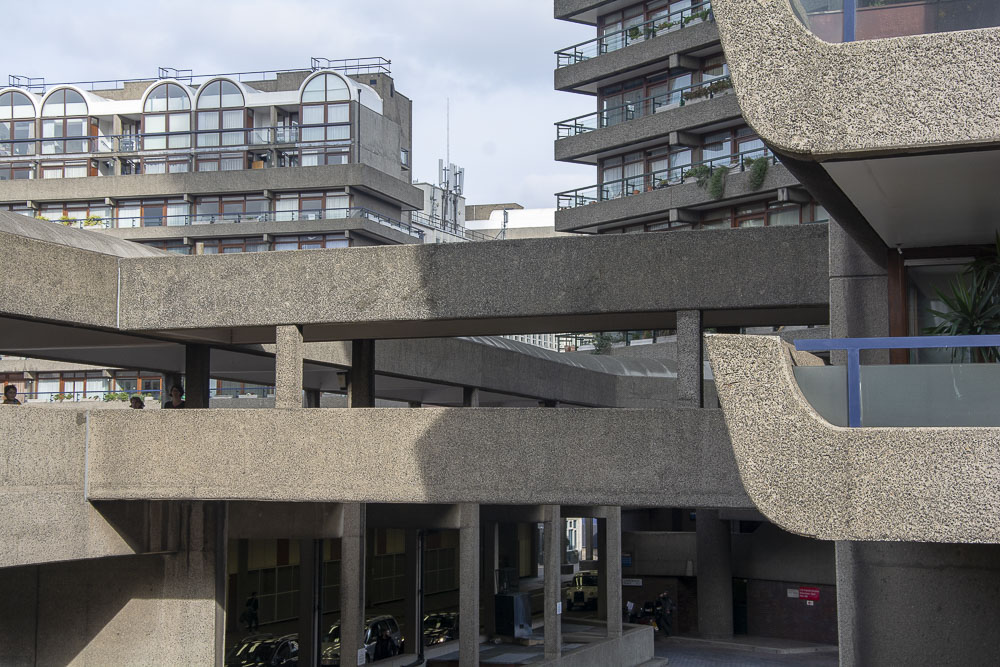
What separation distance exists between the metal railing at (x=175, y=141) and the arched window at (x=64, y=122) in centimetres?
5

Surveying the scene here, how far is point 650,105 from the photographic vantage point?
147ft

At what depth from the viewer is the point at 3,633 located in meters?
16.4

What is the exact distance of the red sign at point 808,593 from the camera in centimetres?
3653

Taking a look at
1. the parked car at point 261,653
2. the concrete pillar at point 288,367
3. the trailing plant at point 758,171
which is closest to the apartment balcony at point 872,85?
the concrete pillar at point 288,367

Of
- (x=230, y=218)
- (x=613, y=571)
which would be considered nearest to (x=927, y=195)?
(x=613, y=571)

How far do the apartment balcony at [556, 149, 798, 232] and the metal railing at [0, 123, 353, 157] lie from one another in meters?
15.1

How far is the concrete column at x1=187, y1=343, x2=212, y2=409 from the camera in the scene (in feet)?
56.9

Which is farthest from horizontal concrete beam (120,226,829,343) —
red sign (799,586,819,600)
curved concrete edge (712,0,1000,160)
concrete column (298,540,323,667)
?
red sign (799,586,819,600)

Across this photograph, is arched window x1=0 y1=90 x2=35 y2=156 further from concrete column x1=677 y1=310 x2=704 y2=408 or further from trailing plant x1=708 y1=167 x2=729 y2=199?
concrete column x1=677 y1=310 x2=704 y2=408

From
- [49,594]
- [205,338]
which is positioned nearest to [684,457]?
[205,338]

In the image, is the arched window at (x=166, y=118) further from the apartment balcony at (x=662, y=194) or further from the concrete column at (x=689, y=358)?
the concrete column at (x=689, y=358)

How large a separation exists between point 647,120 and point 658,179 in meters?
2.26

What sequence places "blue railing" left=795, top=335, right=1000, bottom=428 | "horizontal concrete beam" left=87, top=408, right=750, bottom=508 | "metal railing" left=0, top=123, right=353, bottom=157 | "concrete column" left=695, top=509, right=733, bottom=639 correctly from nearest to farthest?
1. "blue railing" left=795, top=335, right=1000, bottom=428
2. "horizontal concrete beam" left=87, top=408, right=750, bottom=508
3. "concrete column" left=695, top=509, right=733, bottom=639
4. "metal railing" left=0, top=123, right=353, bottom=157

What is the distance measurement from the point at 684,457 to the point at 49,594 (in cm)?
957
